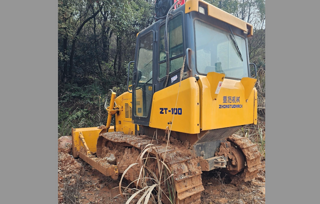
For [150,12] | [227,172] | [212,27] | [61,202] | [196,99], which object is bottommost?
[61,202]

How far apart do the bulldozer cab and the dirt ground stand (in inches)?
61.6

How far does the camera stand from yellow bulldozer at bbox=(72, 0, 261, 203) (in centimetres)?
282

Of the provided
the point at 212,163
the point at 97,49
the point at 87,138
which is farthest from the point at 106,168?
the point at 97,49

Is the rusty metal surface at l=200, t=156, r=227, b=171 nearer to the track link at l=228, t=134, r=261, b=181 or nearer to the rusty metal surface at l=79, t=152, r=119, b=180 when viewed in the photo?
the track link at l=228, t=134, r=261, b=181

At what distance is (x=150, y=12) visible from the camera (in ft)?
40.1

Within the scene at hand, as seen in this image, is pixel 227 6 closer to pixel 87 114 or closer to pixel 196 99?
pixel 87 114

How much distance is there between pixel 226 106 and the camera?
3.13m

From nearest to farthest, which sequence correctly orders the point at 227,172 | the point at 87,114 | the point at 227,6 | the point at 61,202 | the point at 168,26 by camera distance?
the point at 168,26 → the point at 61,202 → the point at 227,172 → the point at 87,114 → the point at 227,6

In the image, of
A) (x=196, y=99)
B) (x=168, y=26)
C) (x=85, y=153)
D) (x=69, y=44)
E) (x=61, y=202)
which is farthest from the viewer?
(x=69, y=44)

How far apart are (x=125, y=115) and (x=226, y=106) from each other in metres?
2.75

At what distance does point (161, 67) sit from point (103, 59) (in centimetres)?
1061

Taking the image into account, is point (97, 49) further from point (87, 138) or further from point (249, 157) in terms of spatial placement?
point (249, 157)

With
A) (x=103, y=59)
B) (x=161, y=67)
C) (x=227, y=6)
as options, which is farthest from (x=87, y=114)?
(x=227, y=6)

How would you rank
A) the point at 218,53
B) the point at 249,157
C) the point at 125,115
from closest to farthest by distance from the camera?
the point at 218,53, the point at 249,157, the point at 125,115
